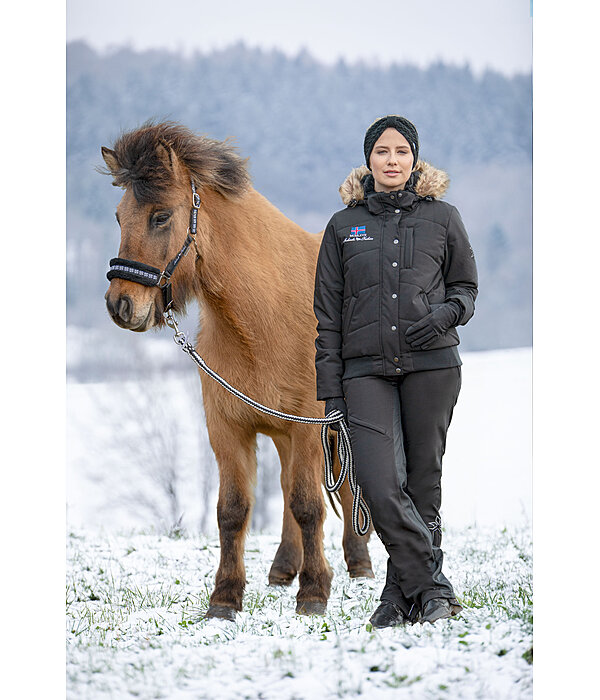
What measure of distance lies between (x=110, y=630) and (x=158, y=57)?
3694 millimetres

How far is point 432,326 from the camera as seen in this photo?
314 centimetres

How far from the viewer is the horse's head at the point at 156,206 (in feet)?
11.0

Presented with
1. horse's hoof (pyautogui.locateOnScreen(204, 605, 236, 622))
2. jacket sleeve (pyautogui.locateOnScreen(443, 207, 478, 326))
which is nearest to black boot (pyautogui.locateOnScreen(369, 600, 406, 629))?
horse's hoof (pyautogui.locateOnScreen(204, 605, 236, 622))

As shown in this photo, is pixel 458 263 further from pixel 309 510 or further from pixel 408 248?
pixel 309 510

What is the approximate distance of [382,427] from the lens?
320 centimetres

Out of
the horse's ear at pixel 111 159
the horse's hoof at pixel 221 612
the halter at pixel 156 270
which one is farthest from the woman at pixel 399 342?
the horse's ear at pixel 111 159

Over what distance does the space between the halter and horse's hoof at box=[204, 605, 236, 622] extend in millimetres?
1433

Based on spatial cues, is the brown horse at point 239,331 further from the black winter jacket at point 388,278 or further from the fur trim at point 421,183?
→ the fur trim at point 421,183

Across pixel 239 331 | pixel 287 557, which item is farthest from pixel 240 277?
pixel 287 557

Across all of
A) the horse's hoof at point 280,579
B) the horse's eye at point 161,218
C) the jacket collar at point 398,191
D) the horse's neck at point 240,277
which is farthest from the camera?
the horse's hoof at point 280,579

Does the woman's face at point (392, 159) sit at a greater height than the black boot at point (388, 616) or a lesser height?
greater

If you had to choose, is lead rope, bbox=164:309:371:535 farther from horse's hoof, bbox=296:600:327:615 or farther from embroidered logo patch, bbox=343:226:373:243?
embroidered logo patch, bbox=343:226:373:243

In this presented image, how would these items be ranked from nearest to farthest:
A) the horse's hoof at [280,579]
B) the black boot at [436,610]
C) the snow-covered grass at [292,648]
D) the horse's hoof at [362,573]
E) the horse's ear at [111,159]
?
the snow-covered grass at [292,648]
the black boot at [436,610]
the horse's ear at [111,159]
the horse's hoof at [280,579]
the horse's hoof at [362,573]

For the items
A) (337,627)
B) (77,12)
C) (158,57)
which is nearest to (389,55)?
(158,57)
